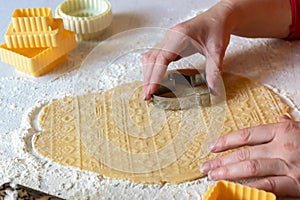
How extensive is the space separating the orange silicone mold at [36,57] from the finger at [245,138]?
0.38 m

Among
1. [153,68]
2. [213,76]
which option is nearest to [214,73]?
[213,76]

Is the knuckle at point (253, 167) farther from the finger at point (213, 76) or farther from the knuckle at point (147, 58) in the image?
the knuckle at point (147, 58)

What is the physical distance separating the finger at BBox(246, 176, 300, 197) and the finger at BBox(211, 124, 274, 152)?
72 mm

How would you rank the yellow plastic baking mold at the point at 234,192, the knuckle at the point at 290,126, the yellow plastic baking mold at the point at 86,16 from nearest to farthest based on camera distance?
the yellow plastic baking mold at the point at 234,192, the knuckle at the point at 290,126, the yellow plastic baking mold at the point at 86,16

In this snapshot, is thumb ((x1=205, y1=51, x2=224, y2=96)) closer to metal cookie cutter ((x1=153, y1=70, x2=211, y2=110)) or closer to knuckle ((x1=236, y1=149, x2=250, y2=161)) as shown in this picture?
metal cookie cutter ((x1=153, y1=70, x2=211, y2=110))

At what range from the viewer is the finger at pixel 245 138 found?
0.83 m

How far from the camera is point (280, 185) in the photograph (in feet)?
2.57

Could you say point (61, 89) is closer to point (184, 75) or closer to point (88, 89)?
point (88, 89)

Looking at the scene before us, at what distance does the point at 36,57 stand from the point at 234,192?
0.49 m

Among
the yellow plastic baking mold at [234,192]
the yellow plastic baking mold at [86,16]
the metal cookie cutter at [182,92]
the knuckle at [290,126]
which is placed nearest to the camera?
the yellow plastic baking mold at [234,192]

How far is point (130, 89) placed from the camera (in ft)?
3.33

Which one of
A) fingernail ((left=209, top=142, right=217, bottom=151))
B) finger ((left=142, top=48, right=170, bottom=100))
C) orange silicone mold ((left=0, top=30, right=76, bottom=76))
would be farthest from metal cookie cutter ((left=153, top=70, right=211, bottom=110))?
orange silicone mold ((left=0, top=30, right=76, bottom=76))

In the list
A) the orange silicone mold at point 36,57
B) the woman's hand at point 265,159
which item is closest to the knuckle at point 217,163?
the woman's hand at point 265,159

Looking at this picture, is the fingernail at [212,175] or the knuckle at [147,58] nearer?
the fingernail at [212,175]
